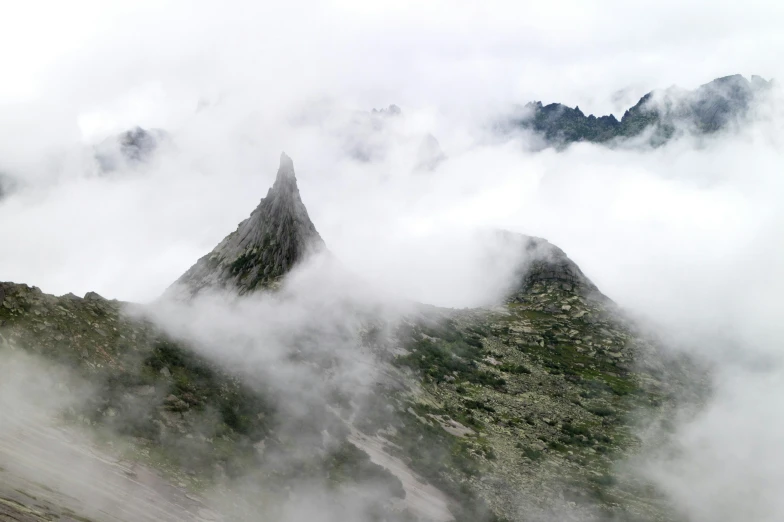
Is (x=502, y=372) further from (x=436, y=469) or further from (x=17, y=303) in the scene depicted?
(x=17, y=303)

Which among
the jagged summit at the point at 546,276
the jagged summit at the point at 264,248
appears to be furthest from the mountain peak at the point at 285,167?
the jagged summit at the point at 546,276

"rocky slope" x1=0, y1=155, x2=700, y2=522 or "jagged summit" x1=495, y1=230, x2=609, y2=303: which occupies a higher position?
"jagged summit" x1=495, y1=230, x2=609, y2=303

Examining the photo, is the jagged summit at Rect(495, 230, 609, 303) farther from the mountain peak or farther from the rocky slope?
the mountain peak

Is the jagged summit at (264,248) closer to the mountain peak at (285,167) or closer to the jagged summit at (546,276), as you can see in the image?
the mountain peak at (285,167)

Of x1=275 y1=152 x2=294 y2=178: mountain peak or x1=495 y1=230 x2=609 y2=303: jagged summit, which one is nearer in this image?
x1=275 y1=152 x2=294 y2=178: mountain peak

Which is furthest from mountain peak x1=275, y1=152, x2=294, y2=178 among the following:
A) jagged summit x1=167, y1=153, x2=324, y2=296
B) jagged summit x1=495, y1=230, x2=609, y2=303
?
jagged summit x1=495, y1=230, x2=609, y2=303
